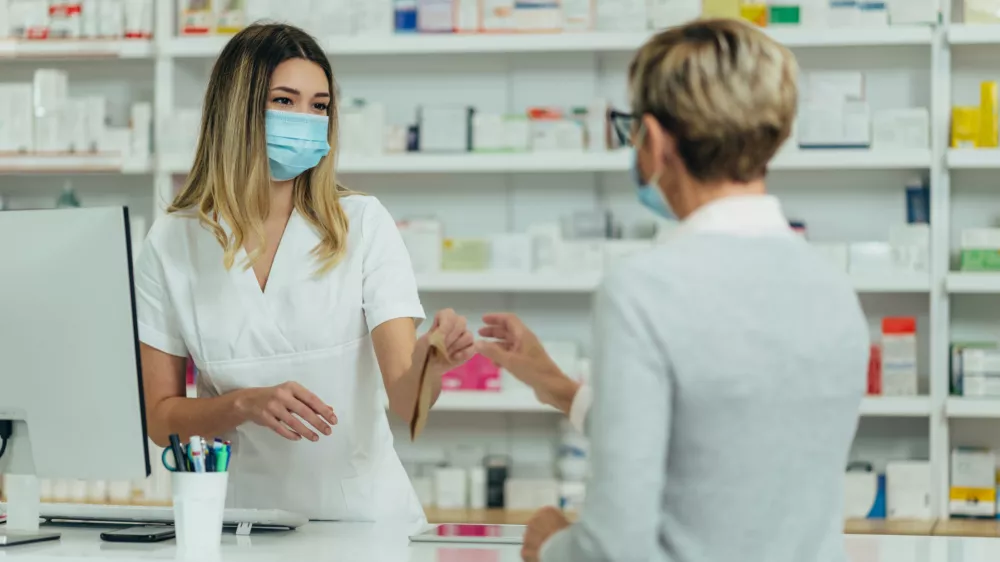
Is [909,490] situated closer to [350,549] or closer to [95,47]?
[350,549]

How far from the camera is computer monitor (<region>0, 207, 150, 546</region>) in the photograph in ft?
5.16

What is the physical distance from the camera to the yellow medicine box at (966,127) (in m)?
3.75

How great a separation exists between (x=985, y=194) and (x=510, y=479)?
1.90 m

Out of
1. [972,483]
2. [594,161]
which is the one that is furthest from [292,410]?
[972,483]

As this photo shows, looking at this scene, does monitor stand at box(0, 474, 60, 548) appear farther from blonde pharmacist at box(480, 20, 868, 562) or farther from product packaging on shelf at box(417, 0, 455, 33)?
product packaging on shelf at box(417, 0, 455, 33)

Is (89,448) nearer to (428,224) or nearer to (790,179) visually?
(428,224)

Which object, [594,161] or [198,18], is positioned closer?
[594,161]

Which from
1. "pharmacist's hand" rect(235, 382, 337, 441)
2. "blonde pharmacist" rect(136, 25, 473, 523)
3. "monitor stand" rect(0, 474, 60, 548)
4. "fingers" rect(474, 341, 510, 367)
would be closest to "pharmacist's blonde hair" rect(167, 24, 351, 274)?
"blonde pharmacist" rect(136, 25, 473, 523)

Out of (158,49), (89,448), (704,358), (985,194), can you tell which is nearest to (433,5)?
(158,49)

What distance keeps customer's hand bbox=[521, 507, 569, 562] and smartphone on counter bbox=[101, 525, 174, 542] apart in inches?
25.7

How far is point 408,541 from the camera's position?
5.42 feet

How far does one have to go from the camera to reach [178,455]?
1495mm

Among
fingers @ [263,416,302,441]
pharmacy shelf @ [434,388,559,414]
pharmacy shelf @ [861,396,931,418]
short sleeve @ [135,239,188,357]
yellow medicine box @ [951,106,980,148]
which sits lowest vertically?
pharmacy shelf @ [434,388,559,414]

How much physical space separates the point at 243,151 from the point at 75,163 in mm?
2318
